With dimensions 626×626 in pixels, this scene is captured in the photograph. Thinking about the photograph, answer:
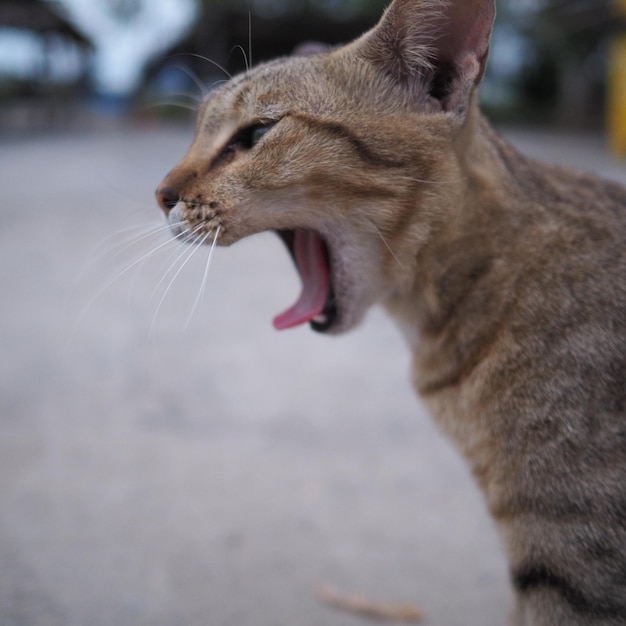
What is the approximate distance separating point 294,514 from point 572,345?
114 centimetres

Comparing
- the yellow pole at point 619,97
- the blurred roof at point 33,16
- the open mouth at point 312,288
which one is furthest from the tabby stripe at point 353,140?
the blurred roof at point 33,16

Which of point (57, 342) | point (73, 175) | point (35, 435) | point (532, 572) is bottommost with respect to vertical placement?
point (73, 175)

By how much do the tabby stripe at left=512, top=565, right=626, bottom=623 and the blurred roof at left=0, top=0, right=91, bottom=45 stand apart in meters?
15.7

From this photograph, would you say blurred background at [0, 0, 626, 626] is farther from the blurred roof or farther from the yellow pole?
the blurred roof

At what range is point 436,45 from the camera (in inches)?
49.6

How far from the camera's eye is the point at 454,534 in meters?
1.99

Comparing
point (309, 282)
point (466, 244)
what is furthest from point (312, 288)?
point (466, 244)

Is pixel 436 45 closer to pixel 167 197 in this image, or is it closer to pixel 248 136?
pixel 248 136

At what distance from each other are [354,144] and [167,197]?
15.4 inches

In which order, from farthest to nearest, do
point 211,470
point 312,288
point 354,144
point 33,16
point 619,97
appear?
1. point 33,16
2. point 619,97
3. point 211,470
4. point 312,288
5. point 354,144

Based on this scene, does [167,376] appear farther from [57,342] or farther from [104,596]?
[104,596]

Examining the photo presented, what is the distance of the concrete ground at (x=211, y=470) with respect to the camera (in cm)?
172

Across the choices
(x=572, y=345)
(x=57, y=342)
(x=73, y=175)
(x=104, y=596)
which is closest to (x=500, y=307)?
(x=572, y=345)

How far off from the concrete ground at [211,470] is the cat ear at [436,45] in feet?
2.05
